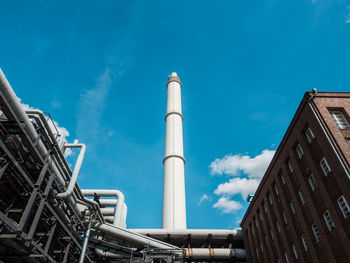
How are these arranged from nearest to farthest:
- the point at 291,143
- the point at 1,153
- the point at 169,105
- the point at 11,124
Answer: the point at 1,153 → the point at 11,124 → the point at 291,143 → the point at 169,105

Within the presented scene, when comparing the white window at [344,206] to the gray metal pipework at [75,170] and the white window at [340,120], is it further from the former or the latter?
the gray metal pipework at [75,170]

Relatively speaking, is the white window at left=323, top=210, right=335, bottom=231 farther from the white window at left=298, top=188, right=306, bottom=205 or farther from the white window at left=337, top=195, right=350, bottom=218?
the white window at left=298, top=188, right=306, bottom=205

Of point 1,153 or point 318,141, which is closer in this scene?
point 1,153

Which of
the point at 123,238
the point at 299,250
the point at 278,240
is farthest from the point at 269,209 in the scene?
the point at 123,238

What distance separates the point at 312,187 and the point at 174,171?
19.9 metres

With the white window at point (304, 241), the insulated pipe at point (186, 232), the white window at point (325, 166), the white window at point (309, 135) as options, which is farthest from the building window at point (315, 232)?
the insulated pipe at point (186, 232)

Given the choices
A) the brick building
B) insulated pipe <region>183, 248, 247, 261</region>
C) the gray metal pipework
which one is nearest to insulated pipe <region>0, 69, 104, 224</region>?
the gray metal pipework

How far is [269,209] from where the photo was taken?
24.5m

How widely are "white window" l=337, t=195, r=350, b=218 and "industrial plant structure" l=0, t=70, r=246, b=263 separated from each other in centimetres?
1213

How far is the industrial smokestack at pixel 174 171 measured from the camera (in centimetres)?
3169

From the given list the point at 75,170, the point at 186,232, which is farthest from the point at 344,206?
the point at 186,232

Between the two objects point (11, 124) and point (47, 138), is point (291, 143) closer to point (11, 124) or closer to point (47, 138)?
point (47, 138)

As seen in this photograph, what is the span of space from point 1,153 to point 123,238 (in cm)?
1480

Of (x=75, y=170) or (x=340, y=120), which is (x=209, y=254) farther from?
(x=75, y=170)
